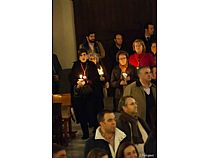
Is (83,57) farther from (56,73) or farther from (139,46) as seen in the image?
(139,46)

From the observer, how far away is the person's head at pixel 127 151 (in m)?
1.47

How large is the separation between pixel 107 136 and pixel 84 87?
0.25 m

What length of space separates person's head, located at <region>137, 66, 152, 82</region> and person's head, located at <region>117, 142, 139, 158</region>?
30cm

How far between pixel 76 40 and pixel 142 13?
12.9 inches

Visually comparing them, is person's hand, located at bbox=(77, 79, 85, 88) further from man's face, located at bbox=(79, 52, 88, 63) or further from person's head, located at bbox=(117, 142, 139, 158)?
person's head, located at bbox=(117, 142, 139, 158)

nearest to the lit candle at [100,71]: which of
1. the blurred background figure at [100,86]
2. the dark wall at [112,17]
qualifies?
the blurred background figure at [100,86]

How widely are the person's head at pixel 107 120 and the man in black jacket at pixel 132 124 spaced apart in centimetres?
3

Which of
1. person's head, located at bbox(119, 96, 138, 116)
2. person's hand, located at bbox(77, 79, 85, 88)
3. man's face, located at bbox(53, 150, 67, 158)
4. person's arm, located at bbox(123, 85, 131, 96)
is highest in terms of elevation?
person's hand, located at bbox(77, 79, 85, 88)

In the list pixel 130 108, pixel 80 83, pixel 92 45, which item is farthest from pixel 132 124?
pixel 92 45

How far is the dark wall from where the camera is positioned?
4.90 feet

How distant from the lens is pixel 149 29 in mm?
1492

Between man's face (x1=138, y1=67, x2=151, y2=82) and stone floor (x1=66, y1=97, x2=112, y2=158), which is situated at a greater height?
man's face (x1=138, y1=67, x2=151, y2=82)

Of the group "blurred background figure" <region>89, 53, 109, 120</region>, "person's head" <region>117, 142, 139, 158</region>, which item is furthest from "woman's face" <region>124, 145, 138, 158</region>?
"blurred background figure" <region>89, 53, 109, 120</region>
